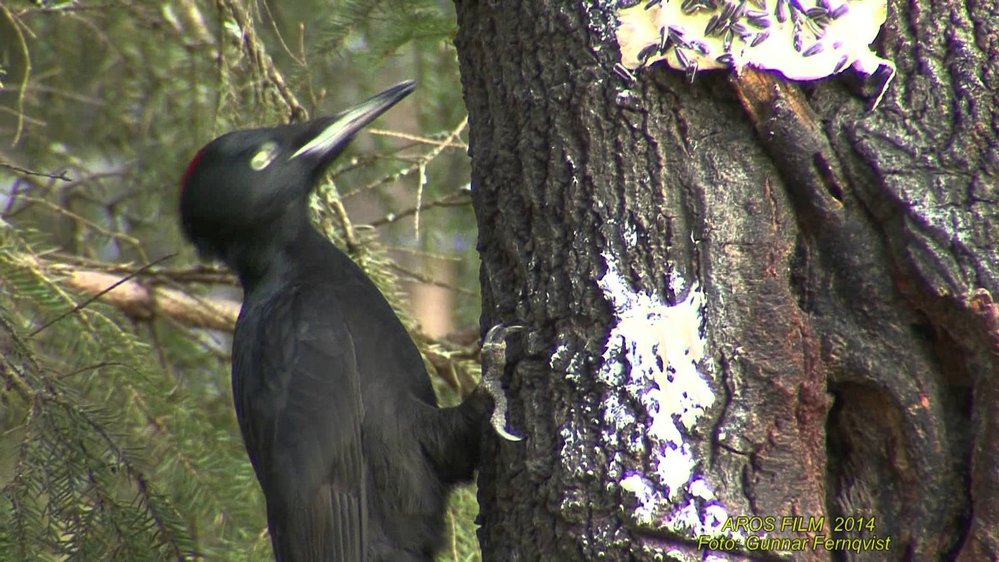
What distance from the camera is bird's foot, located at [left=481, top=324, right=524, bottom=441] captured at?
2.38m

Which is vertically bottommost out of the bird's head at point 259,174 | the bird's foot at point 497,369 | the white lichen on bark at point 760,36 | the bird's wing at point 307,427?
the bird's wing at point 307,427

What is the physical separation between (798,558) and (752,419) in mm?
250

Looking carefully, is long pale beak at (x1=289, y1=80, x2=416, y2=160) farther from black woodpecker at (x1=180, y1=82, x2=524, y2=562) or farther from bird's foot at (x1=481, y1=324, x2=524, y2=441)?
bird's foot at (x1=481, y1=324, x2=524, y2=441)

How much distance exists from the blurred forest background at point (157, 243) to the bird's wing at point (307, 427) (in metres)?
0.26

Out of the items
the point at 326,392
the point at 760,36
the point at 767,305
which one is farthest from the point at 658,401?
the point at 326,392

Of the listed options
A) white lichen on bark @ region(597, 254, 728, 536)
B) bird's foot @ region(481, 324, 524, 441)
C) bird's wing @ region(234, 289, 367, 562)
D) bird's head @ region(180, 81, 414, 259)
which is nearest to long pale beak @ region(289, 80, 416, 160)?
bird's head @ region(180, 81, 414, 259)

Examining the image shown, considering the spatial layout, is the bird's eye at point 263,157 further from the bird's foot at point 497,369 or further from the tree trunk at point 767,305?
the tree trunk at point 767,305

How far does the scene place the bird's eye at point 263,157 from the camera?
3.15 meters

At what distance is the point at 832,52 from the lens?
7.07 ft

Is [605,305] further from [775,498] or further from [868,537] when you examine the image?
[868,537]

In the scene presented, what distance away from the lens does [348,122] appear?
3.15 meters

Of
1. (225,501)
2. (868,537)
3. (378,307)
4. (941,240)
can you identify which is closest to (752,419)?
(868,537)

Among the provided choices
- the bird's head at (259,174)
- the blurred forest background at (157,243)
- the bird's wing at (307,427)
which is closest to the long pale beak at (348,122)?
the bird's head at (259,174)

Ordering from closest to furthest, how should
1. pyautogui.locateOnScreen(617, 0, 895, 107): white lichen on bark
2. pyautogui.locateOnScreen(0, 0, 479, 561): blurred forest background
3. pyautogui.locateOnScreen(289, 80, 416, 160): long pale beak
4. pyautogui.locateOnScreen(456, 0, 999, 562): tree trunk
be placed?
pyautogui.locateOnScreen(456, 0, 999, 562): tree trunk, pyautogui.locateOnScreen(617, 0, 895, 107): white lichen on bark, pyautogui.locateOnScreen(0, 0, 479, 561): blurred forest background, pyautogui.locateOnScreen(289, 80, 416, 160): long pale beak
